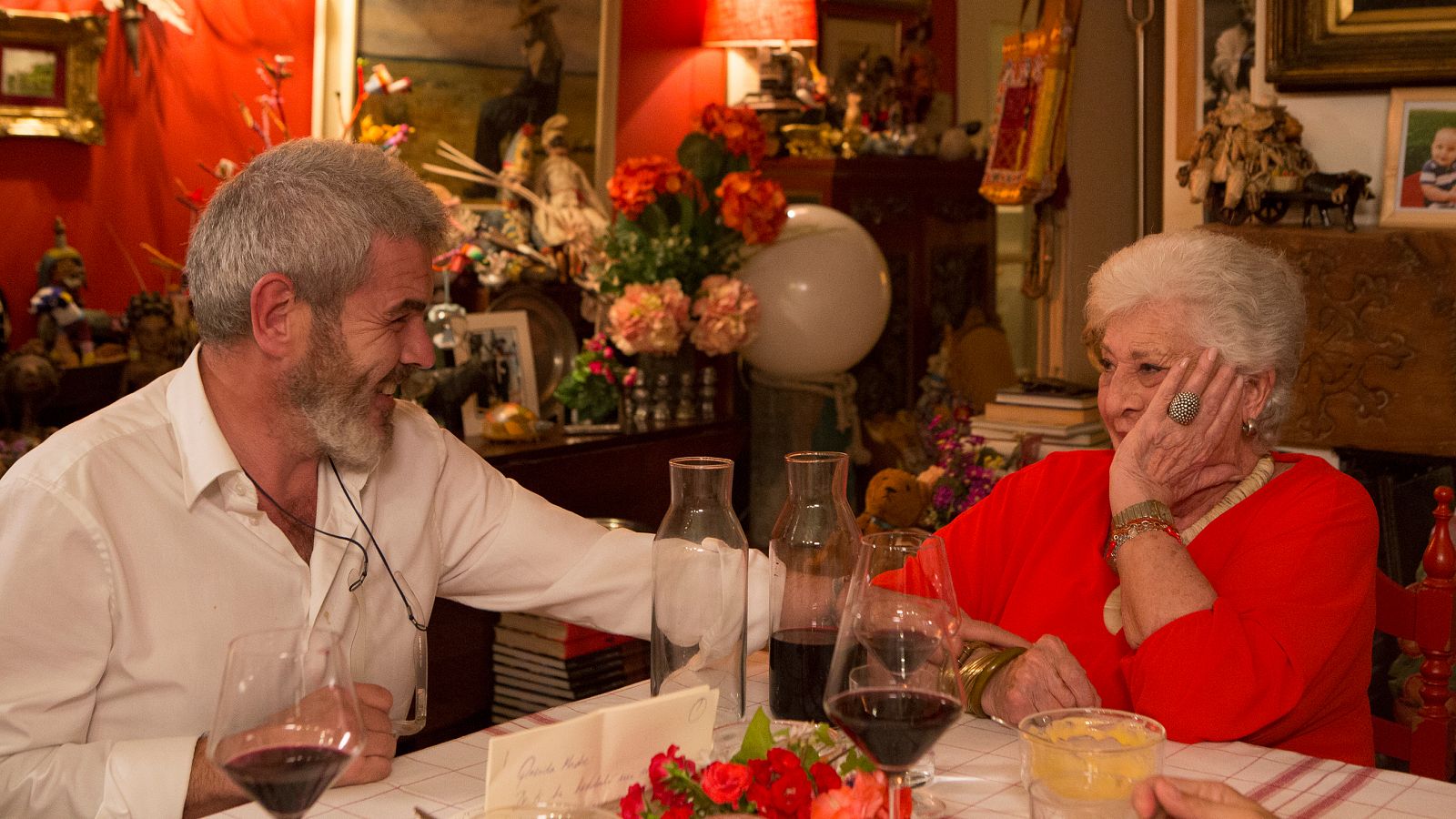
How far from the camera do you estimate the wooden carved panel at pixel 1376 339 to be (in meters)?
3.06

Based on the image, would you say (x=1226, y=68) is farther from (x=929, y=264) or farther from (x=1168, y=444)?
(x=929, y=264)

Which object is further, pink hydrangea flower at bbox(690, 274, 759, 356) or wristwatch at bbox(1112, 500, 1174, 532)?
pink hydrangea flower at bbox(690, 274, 759, 356)

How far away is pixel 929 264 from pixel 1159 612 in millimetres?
3924

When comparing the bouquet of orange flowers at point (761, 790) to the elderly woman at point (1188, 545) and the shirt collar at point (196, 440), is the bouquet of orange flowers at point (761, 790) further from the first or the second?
the shirt collar at point (196, 440)

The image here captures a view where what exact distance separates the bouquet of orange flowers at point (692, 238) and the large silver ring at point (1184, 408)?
217 centimetres

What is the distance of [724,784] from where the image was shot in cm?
117

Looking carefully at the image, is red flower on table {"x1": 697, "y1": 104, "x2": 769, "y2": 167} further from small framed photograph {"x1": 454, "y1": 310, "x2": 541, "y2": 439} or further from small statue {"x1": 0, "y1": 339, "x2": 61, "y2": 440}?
small statue {"x1": 0, "y1": 339, "x2": 61, "y2": 440}

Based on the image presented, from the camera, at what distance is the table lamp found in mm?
5156

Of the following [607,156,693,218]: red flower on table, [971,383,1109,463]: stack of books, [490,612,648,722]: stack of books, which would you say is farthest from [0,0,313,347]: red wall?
[971,383,1109,463]: stack of books

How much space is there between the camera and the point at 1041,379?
3.95m

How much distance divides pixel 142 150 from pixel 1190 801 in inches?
127

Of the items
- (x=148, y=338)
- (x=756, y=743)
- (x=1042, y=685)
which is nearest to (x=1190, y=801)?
(x=756, y=743)

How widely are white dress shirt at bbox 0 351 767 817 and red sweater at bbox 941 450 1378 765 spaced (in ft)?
1.40

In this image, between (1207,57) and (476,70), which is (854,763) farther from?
(476,70)
